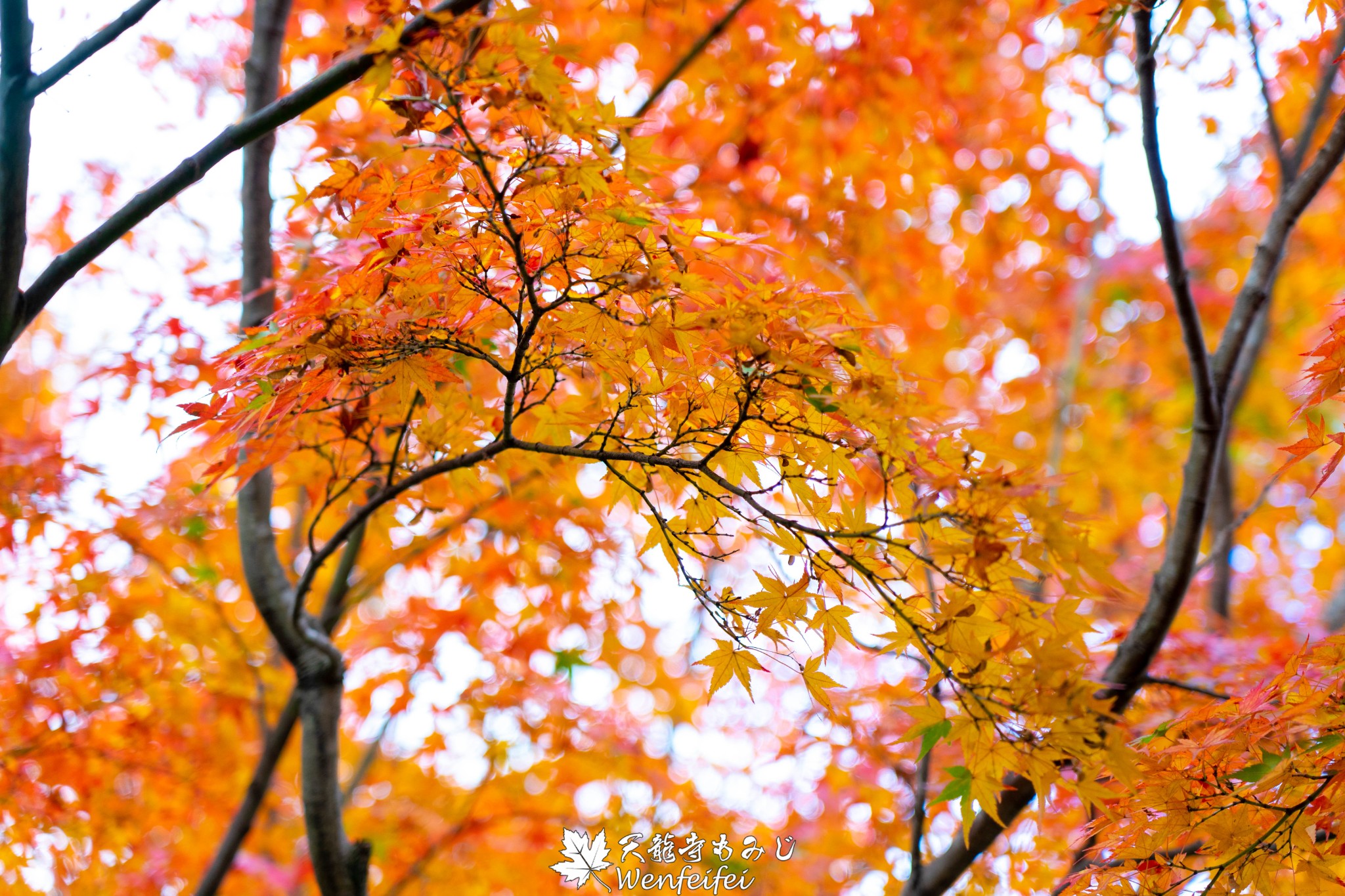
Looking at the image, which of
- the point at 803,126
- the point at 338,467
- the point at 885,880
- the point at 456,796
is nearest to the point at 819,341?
the point at 338,467

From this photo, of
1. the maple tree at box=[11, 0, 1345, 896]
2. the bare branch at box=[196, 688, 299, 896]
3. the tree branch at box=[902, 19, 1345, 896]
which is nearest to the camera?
the maple tree at box=[11, 0, 1345, 896]

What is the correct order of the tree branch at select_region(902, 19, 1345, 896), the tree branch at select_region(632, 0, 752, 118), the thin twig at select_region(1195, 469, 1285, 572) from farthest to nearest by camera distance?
the tree branch at select_region(632, 0, 752, 118) < the thin twig at select_region(1195, 469, 1285, 572) < the tree branch at select_region(902, 19, 1345, 896)

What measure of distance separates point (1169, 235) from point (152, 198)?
83.8 inches

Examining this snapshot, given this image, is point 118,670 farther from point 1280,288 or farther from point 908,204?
point 1280,288

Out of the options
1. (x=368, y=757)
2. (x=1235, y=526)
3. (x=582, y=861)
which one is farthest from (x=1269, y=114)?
(x=368, y=757)

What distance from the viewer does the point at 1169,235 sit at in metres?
1.88

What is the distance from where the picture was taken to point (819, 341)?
121 centimetres

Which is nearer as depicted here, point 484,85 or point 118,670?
point 484,85

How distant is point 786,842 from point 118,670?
238 cm

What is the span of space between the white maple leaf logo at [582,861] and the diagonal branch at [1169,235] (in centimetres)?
173

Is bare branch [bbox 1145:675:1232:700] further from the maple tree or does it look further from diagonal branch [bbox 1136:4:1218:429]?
diagonal branch [bbox 1136:4:1218:429]

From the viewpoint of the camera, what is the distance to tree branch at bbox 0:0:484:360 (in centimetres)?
144

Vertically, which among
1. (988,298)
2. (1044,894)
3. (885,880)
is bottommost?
(1044,894)

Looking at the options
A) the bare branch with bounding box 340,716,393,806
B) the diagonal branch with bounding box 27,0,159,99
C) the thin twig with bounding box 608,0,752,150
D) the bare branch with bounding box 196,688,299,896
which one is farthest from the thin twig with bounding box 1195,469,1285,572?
the bare branch with bounding box 340,716,393,806
